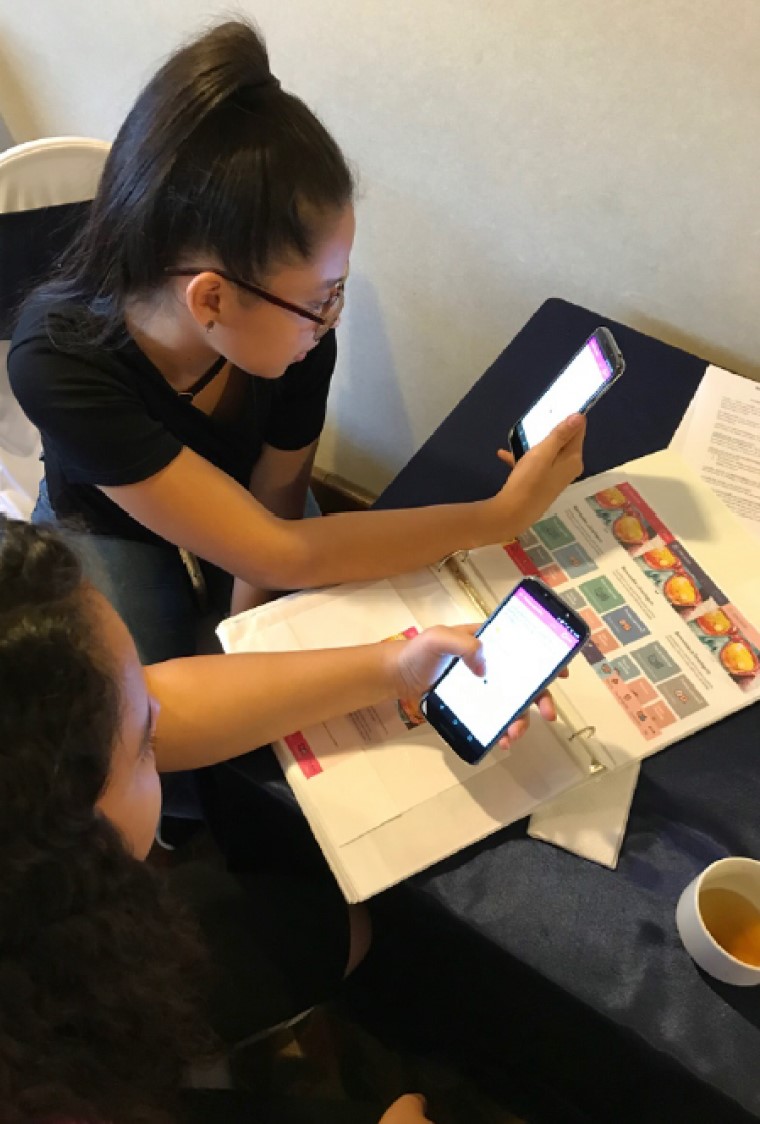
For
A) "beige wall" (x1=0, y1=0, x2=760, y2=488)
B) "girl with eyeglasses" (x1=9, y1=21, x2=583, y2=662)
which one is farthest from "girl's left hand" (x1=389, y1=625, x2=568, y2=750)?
"beige wall" (x1=0, y1=0, x2=760, y2=488)

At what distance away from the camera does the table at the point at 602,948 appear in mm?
574

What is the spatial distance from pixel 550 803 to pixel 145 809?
0.31 metres

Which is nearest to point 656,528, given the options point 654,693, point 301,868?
point 654,693

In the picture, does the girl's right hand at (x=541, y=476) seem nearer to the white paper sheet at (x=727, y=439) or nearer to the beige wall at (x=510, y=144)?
the white paper sheet at (x=727, y=439)

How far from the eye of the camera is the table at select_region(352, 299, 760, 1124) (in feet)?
1.88

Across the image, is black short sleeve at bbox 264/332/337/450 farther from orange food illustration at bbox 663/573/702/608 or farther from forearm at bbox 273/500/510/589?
orange food illustration at bbox 663/573/702/608

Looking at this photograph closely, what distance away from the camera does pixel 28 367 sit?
78 cm

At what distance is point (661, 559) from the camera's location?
0.78 meters

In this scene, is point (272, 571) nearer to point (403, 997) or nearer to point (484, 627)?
point (484, 627)

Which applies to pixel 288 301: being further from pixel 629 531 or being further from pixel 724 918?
pixel 724 918

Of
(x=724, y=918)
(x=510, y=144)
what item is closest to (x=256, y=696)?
(x=724, y=918)

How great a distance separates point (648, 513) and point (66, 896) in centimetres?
61

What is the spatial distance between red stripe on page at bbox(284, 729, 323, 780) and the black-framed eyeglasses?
37cm

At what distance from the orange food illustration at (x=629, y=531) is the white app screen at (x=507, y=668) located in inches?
8.2
